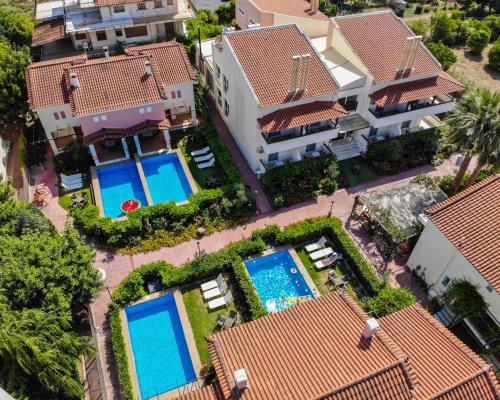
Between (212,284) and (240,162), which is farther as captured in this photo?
(240,162)

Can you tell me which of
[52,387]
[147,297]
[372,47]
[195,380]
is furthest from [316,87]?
[52,387]

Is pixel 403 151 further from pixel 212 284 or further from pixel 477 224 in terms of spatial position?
pixel 212 284

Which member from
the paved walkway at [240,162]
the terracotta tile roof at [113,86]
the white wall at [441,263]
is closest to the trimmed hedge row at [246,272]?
the white wall at [441,263]

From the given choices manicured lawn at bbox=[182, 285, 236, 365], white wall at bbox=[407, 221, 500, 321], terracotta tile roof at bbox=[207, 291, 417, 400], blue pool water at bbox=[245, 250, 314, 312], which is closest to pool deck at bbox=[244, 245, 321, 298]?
blue pool water at bbox=[245, 250, 314, 312]

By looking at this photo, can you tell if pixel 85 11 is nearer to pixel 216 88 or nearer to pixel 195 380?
pixel 216 88

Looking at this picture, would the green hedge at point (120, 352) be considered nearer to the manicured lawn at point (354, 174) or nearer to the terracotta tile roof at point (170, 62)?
the manicured lawn at point (354, 174)

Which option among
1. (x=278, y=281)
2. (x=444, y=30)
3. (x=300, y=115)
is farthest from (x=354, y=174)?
(x=444, y=30)

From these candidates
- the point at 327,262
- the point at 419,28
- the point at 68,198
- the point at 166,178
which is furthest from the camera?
the point at 419,28
